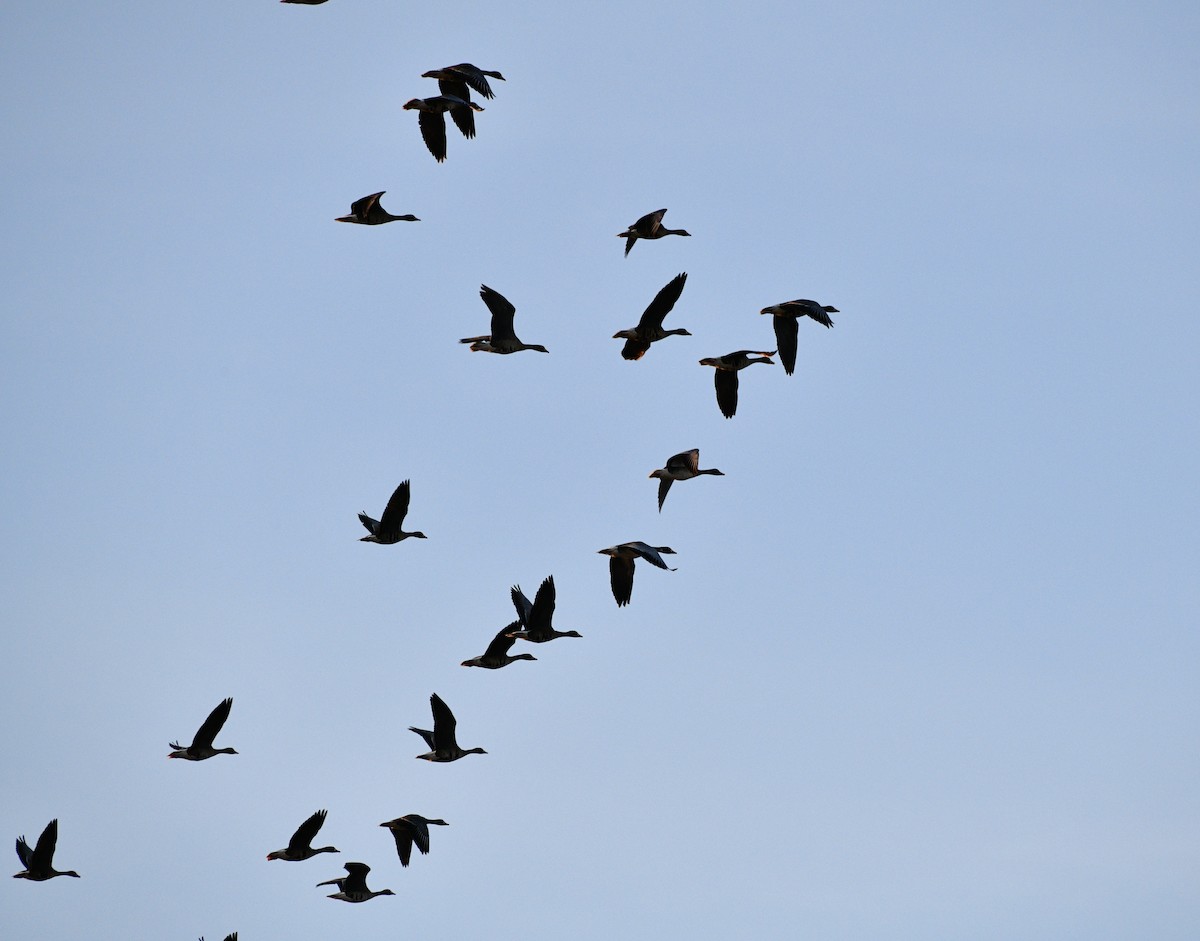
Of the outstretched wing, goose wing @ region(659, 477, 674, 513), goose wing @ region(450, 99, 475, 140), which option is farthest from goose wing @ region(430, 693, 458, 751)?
goose wing @ region(450, 99, 475, 140)

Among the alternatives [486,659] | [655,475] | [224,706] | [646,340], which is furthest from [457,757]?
[646,340]

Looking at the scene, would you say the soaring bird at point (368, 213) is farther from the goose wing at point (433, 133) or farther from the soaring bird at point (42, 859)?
the soaring bird at point (42, 859)

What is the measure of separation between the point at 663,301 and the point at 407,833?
10496mm

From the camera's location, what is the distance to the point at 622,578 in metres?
30.9

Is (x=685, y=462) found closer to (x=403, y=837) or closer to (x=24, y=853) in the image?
(x=403, y=837)

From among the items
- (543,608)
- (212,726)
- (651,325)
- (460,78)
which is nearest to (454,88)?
(460,78)

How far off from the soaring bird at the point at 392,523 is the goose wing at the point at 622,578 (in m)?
4.30

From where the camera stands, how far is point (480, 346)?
32219mm

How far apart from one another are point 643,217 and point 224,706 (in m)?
12.1

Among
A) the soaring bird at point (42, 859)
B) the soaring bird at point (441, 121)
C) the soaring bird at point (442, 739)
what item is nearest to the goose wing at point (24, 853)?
the soaring bird at point (42, 859)

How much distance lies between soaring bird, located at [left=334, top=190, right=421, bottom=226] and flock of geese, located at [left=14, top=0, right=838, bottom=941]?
18 mm

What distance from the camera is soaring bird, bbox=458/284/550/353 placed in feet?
104

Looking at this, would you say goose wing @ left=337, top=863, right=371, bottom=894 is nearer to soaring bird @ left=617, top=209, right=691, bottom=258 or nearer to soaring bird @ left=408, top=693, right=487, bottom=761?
soaring bird @ left=408, top=693, right=487, bottom=761

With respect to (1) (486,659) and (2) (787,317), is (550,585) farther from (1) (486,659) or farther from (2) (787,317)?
(2) (787,317)
